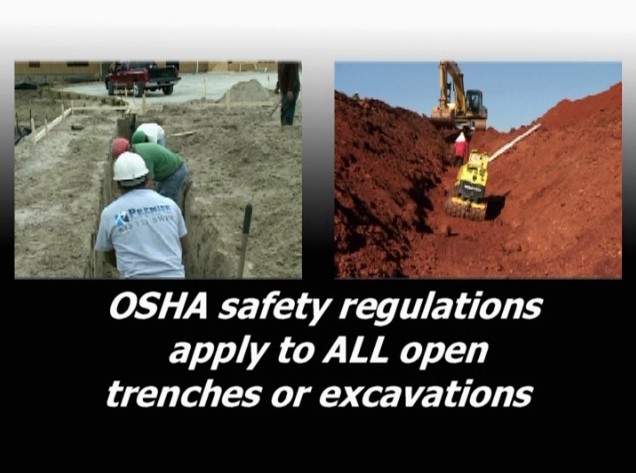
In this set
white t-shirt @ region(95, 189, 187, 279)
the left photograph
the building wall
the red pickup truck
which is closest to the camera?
white t-shirt @ region(95, 189, 187, 279)

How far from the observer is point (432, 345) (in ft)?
27.6

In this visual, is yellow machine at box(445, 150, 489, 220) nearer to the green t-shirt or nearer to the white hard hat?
the green t-shirt

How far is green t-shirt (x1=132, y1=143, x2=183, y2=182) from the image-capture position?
9047 mm

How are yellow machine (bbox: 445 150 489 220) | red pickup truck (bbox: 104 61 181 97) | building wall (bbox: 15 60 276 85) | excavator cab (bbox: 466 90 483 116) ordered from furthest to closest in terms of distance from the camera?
yellow machine (bbox: 445 150 489 220) < excavator cab (bbox: 466 90 483 116) < red pickup truck (bbox: 104 61 181 97) < building wall (bbox: 15 60 276 85)

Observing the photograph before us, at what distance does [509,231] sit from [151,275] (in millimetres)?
3893

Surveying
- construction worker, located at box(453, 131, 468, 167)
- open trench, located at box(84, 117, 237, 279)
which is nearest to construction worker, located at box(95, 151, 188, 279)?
open trench, located at box(84, 117, 237, 279)

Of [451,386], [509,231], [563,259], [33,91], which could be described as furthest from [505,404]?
[33,91]

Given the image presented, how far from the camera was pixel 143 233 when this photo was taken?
7875 millimetres

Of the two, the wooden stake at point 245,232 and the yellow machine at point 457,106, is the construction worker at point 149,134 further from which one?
the yellow machine at point 457,106

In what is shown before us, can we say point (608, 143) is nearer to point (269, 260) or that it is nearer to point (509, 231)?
point (509, 231)

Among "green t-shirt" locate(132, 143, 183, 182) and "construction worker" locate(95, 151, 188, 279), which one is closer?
"construction worker" locate(95, 151, 188, 279)

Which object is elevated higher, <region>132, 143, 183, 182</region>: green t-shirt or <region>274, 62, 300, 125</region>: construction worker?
<region>274, 62, 300, 125</region>: construction worker

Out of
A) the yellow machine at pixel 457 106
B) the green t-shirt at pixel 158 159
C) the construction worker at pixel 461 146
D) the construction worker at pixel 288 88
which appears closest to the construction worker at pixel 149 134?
the green t-shirt at pixel 158 159

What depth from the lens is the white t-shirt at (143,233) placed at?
309 inches
